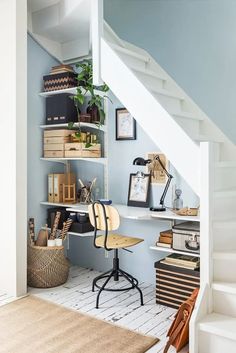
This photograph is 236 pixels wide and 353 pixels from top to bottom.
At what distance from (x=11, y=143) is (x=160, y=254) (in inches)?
70.1

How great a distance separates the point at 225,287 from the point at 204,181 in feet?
2.30

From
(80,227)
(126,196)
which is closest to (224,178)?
(126,196)

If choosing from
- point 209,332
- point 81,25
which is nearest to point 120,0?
point 81,25

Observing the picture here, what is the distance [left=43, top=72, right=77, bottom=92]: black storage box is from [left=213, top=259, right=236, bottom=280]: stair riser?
7.82 feet

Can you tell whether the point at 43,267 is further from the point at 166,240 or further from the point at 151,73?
the point at 151,73

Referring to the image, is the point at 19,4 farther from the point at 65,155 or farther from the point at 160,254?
the point at 160,254

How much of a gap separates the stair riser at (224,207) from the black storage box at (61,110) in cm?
188

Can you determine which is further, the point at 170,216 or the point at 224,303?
the point at 170,216

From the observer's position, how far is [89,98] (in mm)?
4199

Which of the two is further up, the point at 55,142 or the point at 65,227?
the point at 55,142

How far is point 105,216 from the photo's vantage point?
3246 mm

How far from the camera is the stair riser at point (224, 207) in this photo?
283 centimetres

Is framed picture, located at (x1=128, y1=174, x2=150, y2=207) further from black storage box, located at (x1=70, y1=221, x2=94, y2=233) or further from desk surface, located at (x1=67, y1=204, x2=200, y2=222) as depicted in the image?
black storage box, located at (x1=70, y1=221, x2=94, y2=233)

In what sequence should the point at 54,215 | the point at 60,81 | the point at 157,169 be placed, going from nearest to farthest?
the point at 157,169 → the point at 60,81 → the point at 54,215
